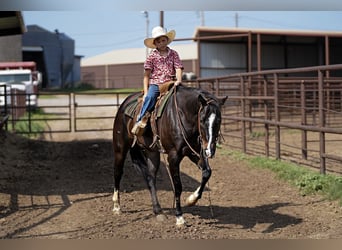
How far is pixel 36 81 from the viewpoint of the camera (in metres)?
24.9

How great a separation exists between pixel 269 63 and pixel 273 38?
1212 millimetres

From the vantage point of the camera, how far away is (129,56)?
192 ft

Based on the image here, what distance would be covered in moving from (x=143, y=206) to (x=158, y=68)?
1.79 meters

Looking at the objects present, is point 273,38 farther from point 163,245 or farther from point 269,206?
point 163,245

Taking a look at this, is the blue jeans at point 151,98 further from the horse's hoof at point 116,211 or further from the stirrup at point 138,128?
the horse's hoof at point 116,211

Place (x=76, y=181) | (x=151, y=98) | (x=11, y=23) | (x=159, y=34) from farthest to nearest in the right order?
(x=11, y=23) → (x=76, y=181) → (x=151, y=98) → (x=159, y=34)

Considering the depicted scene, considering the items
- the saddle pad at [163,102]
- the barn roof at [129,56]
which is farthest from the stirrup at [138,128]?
the barn roof at [129,56]

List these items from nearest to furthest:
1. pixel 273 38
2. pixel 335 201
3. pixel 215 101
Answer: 1. pixel 215 101
2. pixel 335 201
3. pixel 273 38

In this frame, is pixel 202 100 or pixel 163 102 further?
pixel 163 102

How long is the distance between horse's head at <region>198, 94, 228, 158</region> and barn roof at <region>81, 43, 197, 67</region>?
43491 mm

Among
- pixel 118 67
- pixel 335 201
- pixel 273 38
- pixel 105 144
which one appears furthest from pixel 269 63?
pixel 118 67

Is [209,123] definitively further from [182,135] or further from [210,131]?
[182,135]

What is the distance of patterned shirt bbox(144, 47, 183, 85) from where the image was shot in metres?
5.65

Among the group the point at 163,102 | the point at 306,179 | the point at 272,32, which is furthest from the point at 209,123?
the point at 272,32
